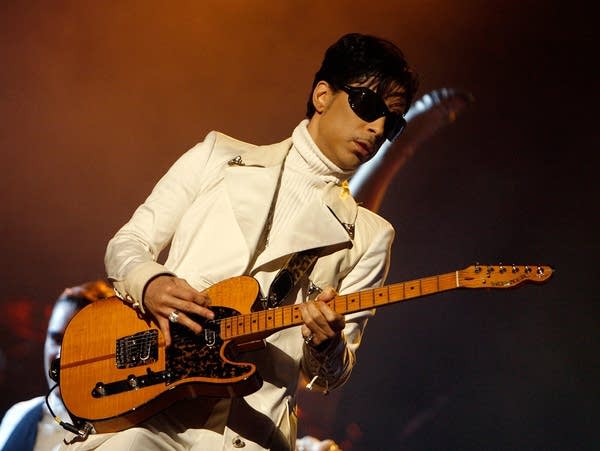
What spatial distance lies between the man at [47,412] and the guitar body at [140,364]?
142 centimetres

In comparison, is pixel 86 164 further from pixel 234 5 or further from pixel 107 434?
pixel 107 434

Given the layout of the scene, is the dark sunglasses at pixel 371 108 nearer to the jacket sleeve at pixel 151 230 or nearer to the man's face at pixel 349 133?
the man's face at pixel 349 133

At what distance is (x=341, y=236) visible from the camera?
2924 mm

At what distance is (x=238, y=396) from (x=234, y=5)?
149 inches

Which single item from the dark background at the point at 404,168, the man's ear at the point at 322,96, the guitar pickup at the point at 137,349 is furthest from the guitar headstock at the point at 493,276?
the dark background at the point at 404,168

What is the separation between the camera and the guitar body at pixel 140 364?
2342 mm

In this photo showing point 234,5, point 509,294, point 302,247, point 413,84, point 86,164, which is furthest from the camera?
point 234,5

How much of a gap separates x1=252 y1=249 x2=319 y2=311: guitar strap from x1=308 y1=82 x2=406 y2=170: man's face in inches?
17.9

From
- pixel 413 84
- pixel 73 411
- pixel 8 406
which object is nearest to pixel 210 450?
pixel 73 411

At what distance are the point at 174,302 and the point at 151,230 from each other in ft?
1.65

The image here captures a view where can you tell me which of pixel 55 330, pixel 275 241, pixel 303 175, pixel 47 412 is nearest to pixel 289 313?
pixel 275 241

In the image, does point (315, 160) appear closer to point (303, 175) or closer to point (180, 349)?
point (303, 175)

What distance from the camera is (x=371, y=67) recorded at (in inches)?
123

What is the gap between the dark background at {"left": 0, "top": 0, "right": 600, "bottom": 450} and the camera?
4.52m
